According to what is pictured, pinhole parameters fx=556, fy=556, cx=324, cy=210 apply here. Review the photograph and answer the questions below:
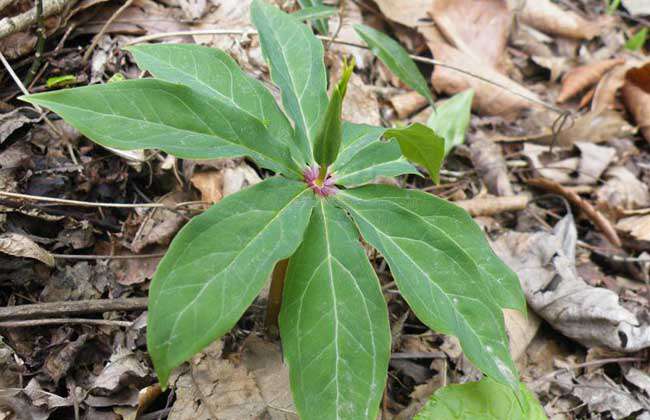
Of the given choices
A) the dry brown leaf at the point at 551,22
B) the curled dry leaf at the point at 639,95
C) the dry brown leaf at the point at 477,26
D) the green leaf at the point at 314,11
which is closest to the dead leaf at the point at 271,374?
the green leaf at the point at 314,11

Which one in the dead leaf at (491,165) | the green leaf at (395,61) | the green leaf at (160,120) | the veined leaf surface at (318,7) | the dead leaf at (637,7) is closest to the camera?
the green leaf at (160,120)

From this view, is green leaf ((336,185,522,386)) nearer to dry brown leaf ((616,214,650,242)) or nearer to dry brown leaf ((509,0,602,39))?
dry brown leaf ((616,214,650,242))

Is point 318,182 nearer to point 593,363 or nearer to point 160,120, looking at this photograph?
point 160,120

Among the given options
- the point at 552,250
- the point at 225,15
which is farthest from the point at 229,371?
the point at 225,15

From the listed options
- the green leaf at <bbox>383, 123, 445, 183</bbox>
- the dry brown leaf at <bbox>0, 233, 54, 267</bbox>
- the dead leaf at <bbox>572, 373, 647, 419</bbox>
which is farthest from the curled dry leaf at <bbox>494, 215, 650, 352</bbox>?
the dry brown leaf at <bbox>0, 233, 54, 267</bbox>

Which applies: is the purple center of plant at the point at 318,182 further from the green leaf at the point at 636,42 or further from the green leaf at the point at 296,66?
the green leaf at the point at 636,42

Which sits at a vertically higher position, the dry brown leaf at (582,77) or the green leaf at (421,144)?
Answer: the green leaf at (421,144)
